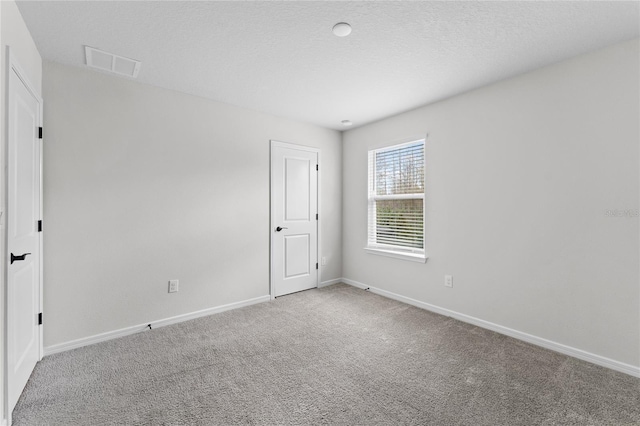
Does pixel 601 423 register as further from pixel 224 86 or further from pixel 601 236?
pixel 224 86

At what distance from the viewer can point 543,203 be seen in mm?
2604

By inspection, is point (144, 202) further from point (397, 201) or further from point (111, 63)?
point (397, 201)

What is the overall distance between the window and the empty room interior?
0.05 m

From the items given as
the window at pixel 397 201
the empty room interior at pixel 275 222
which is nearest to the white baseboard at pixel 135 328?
the empty room interior at pixel 275 222

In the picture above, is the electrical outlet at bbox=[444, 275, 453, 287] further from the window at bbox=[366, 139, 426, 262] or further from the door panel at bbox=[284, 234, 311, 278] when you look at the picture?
the door panel at bbox=[284, 234, 311, 278]

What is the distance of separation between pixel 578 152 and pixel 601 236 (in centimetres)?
70

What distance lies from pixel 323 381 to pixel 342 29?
2490 millimetres

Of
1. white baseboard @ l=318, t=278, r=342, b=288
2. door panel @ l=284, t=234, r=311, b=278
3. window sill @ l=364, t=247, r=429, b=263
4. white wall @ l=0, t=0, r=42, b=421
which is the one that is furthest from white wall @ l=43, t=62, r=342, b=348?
window sill @ l=364, t=247, r=429, b=263

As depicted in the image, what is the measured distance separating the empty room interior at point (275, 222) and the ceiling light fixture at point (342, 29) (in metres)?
0.01

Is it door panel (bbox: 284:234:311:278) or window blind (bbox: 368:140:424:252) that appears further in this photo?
door panel (bbox: 284:234:311:278)

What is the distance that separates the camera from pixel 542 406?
1823 millimetres

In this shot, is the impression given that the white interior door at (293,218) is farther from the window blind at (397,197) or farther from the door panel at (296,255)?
the window blind at (397,197)

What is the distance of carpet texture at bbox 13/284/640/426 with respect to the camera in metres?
1.75

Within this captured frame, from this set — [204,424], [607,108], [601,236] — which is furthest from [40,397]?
[607,108]
